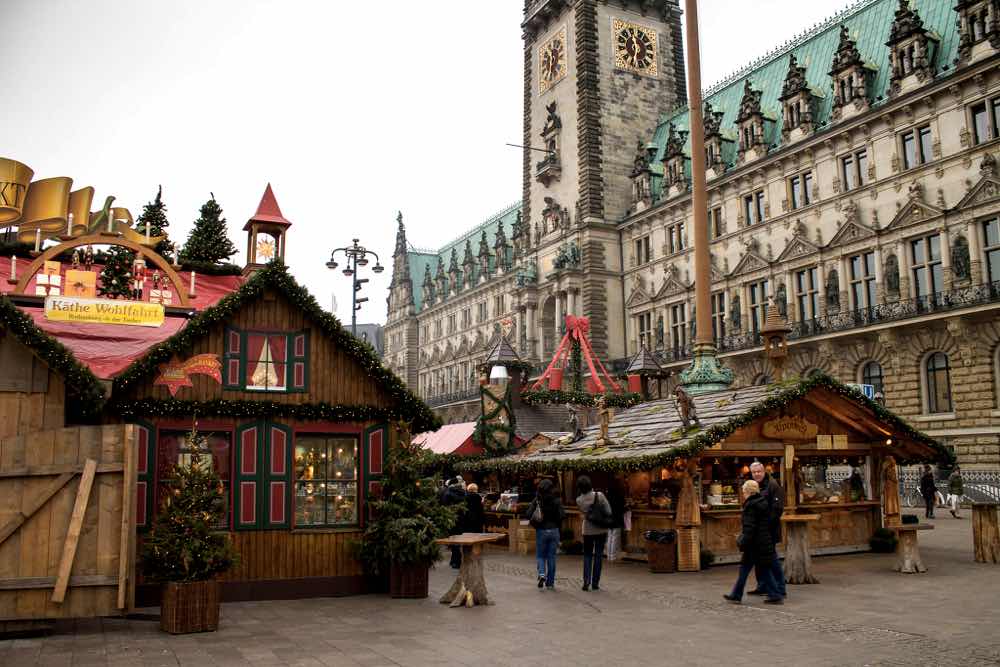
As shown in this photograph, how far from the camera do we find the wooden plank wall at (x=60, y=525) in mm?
10945

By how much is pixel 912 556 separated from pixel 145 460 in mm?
13340

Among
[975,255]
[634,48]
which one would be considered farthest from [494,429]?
[634,48]

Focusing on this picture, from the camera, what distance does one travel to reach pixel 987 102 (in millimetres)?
35844

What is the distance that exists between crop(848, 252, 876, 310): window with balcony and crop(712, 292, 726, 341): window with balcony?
9126 mm

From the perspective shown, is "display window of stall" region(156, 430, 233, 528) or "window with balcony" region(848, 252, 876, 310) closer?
"display window of stall" region(156, 430, 233, 528)

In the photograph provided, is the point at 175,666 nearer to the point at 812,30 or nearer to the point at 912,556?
the point at 912,556

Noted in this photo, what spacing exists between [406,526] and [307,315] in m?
3.99

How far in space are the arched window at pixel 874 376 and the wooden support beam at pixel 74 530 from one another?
3531 centimetres

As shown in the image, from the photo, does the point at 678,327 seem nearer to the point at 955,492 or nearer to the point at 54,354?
the point at 955,492

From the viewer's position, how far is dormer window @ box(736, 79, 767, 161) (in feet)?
159

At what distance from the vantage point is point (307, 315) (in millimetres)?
15602

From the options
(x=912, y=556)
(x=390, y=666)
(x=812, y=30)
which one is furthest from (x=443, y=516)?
(x=812, y=30)

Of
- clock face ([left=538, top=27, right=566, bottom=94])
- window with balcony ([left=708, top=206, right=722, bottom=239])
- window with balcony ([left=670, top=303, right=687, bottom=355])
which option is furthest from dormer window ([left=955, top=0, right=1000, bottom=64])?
clock face ([left=538, top=27, right=566, bottom=94])

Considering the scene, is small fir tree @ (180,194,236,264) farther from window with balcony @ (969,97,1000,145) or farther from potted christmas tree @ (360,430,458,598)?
window with balcony @ (969,97,1000,145)
